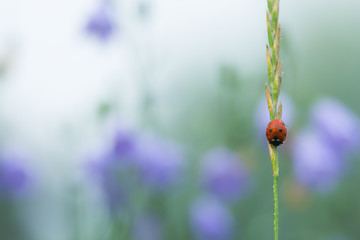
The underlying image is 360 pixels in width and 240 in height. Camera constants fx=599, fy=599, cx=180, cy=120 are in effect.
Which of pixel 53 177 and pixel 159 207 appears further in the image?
pixel 53 177

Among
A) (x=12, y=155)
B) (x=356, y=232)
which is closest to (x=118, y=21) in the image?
(x=12, y=155)

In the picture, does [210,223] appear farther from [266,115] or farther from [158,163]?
[266,115]

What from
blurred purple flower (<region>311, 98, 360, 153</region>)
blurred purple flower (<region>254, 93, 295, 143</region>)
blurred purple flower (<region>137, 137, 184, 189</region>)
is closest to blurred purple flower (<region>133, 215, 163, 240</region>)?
blurred purple flower (<region>137, 137, 184, 189</region>)

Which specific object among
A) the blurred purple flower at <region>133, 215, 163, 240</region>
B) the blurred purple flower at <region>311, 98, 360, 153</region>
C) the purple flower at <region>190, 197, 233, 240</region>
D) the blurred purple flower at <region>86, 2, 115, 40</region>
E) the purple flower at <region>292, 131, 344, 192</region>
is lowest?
the purple flower at <region>190, 197, 233, 240</region>

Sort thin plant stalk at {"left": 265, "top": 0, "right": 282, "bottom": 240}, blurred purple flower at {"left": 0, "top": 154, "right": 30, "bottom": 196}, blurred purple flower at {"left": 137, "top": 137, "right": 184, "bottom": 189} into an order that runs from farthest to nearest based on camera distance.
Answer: blurred purple flower at {"left": 0, "top": 154, "right": 30, "bottom": 196} → blurred purple flower at {"left": 137, "top": 137, "right": 184, "bottom": 189} → thin plant stalk at {"left": 265, "top": 0, "right": 282, "bottom": 240}

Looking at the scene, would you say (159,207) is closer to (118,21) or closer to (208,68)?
(118,21)

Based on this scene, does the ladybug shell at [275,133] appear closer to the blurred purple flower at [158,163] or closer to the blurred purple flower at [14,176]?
the blurred purple flower at [158,163]

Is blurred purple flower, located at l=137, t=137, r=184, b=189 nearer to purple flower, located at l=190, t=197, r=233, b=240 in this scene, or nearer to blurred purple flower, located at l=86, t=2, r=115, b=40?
purple flower, located at l=190, t=197, r=233, b=240
